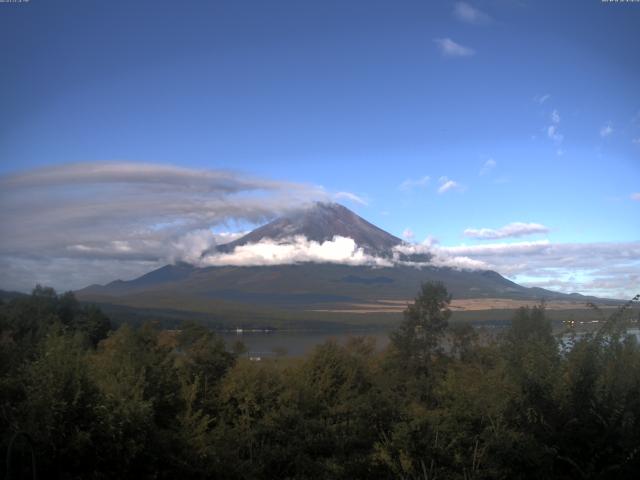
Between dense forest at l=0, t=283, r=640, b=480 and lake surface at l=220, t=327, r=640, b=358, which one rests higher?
dense forest at l=0, t=283, r=640, b=480

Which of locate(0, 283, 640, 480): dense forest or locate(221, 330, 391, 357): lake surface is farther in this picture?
locate(221, 330, 391, 357): lake surface

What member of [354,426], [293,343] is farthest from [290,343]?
[354,426]

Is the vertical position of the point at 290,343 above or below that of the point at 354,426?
below

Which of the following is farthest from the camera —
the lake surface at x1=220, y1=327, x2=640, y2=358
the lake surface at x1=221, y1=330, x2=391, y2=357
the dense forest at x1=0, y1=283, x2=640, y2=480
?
the lake surface at x1=221, y1=330, x2=391, y2=357

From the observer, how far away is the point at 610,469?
8.18 metres

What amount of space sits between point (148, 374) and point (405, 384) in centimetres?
2265

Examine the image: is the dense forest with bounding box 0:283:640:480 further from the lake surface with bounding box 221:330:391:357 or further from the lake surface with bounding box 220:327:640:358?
the lake surface with bounding box 221:330:391:357

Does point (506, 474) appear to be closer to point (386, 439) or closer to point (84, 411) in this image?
point (386, 439)

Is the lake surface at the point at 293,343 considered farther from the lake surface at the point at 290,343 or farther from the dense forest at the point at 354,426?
the dense forest at the point at 354,426

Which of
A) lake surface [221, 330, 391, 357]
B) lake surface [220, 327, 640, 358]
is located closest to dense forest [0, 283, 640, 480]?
lake surface [220, 327, 640, 358]

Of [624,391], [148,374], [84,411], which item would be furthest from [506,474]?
[148,374]

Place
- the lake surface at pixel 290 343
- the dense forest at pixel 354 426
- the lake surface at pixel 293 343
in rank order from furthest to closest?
the lake surface at pixel 290 343 < the lake surface at pixel 293 343 < the dense forest at pixel 354 426

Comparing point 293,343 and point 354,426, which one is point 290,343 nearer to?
point 293,343

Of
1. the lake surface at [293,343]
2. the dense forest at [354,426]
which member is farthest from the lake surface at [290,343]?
the dense forest at [354,426]
